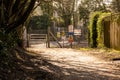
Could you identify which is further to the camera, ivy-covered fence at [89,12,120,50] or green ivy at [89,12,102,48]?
green ivy at [89,12,102,48]

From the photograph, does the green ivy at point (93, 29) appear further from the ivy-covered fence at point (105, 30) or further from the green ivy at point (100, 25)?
the green ivy at point (100, 25)

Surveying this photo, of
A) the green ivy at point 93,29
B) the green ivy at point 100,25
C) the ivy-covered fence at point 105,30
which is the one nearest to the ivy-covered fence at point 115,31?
the ivy-covered fence at point 105,30

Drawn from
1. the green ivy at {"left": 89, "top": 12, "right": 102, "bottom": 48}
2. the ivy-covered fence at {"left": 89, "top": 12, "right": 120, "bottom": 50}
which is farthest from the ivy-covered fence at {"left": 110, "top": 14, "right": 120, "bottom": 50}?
the green ivy at {"left": 89, "top": 12, "right": 102, "bottom": 48}

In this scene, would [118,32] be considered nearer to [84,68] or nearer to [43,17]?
[84,68]

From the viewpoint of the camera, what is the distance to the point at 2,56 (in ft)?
30.8

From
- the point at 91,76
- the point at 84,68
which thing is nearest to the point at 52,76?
the point at 91,76

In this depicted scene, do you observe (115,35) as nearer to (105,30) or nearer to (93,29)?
(105,30)

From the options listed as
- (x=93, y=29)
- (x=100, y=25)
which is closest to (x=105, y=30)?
(x=100, y=25)

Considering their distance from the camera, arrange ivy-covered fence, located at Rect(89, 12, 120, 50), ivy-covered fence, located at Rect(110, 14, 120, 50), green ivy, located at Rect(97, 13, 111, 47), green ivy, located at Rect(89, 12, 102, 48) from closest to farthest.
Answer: ivy-covered fence, located at Rect(110, 14, 120, 50)
ivy-covered fence, located at Rect(89, 12, 120, 50)
green ivy, located at Rect(97, 13, 111, 47)
green ivy, located at Rect(89, 12, 102, 48)

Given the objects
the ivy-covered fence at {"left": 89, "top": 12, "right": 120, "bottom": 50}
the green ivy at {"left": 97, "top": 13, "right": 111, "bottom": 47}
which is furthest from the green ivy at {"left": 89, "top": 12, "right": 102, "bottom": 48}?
the green ivy at {"left": 97, "top": 13, "right": 111, "bottom": 47}

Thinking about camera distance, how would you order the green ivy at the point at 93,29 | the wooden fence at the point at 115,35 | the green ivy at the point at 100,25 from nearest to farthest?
1. the wooden fence at the point at 115,35
2. the green ivy at the point at 100,25
3. the green ivy at the point at 93,29

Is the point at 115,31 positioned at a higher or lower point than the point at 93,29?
lower

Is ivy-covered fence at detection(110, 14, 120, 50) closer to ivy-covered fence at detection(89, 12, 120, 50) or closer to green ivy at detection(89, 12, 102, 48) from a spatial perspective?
ivy-covered fence at detection(89, 12, 120, 50)

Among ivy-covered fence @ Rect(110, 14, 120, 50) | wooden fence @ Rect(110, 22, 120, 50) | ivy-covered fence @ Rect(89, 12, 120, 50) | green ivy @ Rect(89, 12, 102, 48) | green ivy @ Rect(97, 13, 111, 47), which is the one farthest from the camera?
green ivy @ Rect(89, 12, 102, 48)
